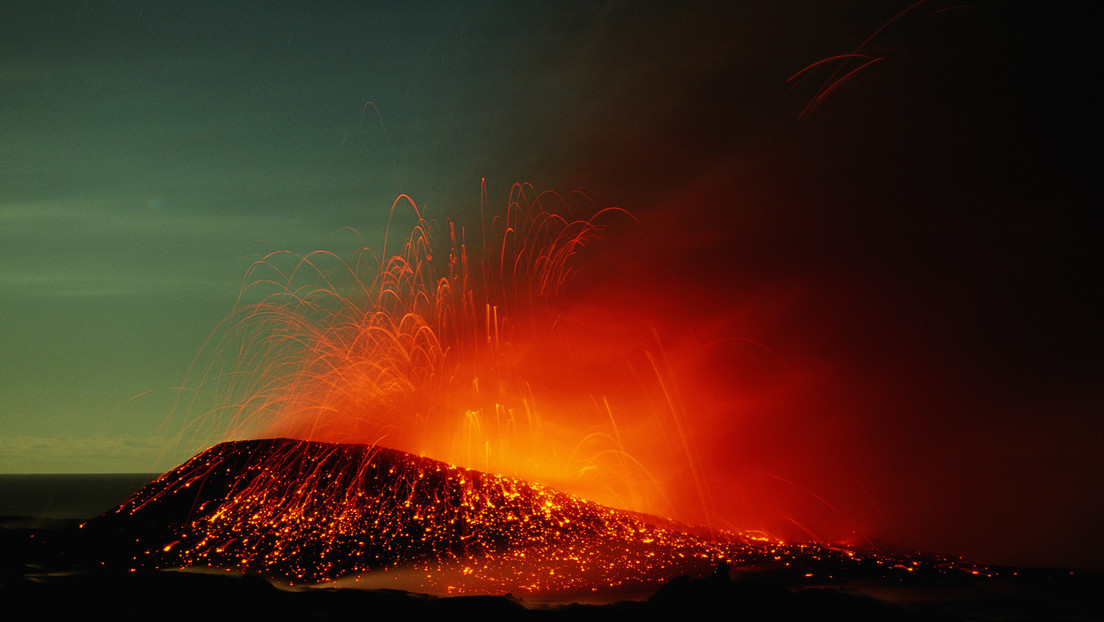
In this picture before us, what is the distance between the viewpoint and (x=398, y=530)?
33.0m

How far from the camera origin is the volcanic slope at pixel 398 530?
2788cm

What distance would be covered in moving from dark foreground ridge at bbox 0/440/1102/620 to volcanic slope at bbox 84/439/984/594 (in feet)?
0.33

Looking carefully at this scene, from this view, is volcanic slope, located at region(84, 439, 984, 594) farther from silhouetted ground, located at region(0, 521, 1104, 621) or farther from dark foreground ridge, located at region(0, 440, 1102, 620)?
silhouetted ground, located at region(0, 521, 1104, 621)

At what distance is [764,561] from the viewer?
3094 centimetres

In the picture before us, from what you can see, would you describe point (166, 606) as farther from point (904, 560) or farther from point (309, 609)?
point (904, 560)

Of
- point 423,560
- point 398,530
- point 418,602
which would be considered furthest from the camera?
point 398,530

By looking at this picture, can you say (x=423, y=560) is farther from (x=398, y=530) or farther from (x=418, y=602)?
(x=418, y=602)

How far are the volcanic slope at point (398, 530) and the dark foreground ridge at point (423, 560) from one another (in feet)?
0.33

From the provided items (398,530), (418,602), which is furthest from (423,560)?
(418,602)

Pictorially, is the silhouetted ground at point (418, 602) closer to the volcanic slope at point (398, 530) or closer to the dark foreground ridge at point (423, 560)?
the dark foreground ridge at point (423, 560)

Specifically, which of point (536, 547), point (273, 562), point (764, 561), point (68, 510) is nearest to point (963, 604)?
point (764, 561)

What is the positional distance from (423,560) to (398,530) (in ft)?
11.9

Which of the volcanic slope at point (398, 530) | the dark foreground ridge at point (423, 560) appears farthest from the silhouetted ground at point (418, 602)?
the volcanic slope at point (398, 530)

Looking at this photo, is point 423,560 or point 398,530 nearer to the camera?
point 423,560
